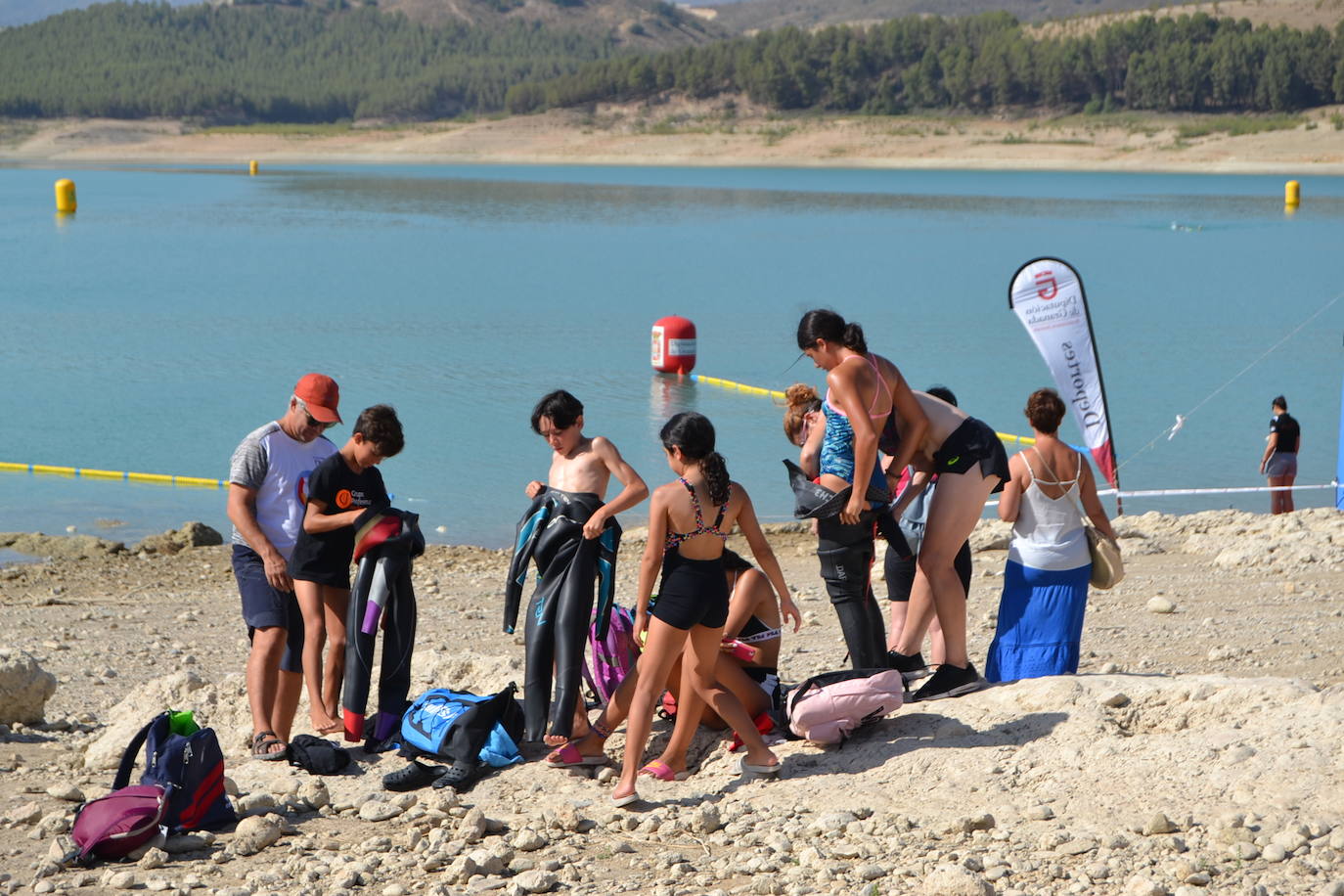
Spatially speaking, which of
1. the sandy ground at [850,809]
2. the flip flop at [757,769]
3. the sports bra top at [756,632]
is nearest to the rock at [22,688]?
the sandy ground at [850,809]

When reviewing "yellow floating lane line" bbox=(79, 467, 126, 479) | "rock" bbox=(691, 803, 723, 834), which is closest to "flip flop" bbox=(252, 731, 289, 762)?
"rock" bbox=(691, 803, 723, 834)

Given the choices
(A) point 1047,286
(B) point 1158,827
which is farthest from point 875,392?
(A) point 1047,286

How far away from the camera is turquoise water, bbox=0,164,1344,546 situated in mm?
17312

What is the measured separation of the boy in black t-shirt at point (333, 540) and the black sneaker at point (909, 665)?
220cm

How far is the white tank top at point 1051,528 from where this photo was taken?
6082 millimetres

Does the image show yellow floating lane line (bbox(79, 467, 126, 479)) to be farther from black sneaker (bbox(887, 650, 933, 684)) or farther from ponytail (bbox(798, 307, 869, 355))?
ponytail (bbox(798, 307, 869, 355))

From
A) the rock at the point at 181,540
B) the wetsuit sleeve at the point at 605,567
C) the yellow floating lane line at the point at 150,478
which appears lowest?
the yellow floating lane line at the point at 150,478

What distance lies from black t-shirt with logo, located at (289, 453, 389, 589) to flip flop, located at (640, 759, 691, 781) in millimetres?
1412

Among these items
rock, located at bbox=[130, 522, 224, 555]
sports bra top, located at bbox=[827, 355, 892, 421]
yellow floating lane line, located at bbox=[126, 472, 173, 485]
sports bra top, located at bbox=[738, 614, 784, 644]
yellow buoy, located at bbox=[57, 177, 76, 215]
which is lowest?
yellow floating lane line, located at bbox=[126, 472, 173, 485]

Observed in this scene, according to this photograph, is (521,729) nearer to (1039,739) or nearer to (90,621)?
(1039,739)

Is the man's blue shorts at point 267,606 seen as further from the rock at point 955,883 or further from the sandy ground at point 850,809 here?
the rock at point 955,883

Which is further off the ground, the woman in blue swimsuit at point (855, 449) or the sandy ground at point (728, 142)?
the sandy ground at point (728, 142)

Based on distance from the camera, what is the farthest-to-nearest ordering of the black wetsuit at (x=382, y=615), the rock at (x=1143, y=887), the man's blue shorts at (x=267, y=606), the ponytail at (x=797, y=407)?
the ponytail at (x=797, y=407) → the man's blue shorts at (x=267, y=606) → the black wetsuit at (x=382, y=615) → the rock at (x=1143, y=887)

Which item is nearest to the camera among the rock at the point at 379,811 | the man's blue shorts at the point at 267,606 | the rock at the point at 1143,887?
the rock at the point at 1143,887
